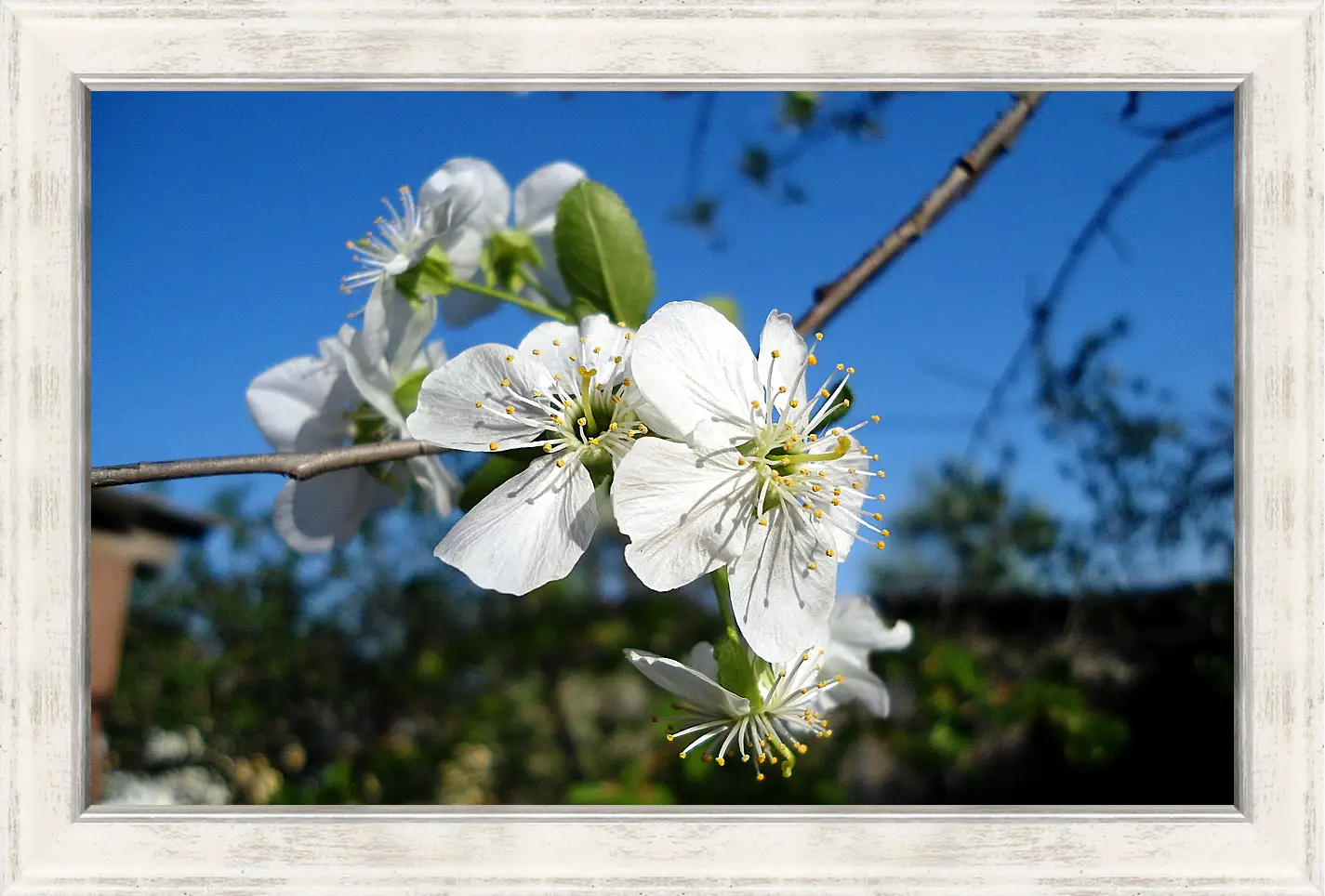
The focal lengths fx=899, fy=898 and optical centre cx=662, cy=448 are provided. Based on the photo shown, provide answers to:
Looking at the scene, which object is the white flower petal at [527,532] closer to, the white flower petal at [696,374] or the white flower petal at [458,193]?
the white flower petal at [696,374]

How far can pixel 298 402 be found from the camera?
84cm

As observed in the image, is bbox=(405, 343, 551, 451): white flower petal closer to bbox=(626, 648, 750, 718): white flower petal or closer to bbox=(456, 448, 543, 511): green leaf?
bbox=(456, 448, 543, 511): green leaf

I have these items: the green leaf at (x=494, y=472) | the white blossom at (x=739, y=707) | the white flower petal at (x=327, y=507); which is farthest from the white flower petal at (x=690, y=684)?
the white flower petal at (x=327, y=507)

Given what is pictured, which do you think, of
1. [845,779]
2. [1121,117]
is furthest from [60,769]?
[845,779]

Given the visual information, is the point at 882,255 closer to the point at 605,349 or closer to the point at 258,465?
the point at 605,349

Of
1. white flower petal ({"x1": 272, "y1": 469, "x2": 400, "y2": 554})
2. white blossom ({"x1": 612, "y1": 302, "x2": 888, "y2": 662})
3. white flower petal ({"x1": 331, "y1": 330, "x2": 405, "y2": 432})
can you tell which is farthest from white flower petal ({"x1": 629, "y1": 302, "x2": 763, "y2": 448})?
white flower petal ({"x1": 272, "y1": 469, "x2": 400, "y2": 554})

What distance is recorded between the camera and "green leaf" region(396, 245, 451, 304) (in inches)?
30.0

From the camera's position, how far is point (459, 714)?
2.87 meters

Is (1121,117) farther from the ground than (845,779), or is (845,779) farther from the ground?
(1121,117)

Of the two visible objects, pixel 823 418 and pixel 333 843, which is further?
pixel 333 843

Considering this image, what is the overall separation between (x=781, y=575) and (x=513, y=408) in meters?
0.19

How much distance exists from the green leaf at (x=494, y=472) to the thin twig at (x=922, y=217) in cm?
28

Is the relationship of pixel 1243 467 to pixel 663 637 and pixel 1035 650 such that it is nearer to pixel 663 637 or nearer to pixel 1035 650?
pixel 1035 650

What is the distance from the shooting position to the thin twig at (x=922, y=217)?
2.52 feet
